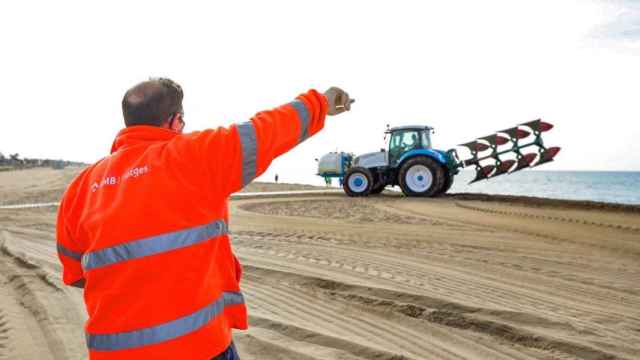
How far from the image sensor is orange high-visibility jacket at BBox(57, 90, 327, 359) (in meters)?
1.72

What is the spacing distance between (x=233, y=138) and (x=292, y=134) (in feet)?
0.76

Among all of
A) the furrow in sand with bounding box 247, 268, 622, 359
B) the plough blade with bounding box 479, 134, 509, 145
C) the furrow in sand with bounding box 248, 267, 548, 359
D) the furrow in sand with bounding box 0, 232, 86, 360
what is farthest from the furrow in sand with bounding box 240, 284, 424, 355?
the plough blade with bounding box 479, 134, 509, 145

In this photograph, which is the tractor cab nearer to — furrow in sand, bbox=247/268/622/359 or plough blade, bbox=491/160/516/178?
plough blade, bbox=491/160/516/178

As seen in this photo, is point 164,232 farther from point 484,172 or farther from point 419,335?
point 484,172

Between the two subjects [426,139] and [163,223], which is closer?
[163,223]

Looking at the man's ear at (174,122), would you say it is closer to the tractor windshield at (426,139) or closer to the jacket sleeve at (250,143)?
the jacket sleeve at (250,143)

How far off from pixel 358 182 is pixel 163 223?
58.2ft

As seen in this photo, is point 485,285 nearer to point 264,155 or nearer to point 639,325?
point 639,325

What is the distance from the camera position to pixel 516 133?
16.8 metres

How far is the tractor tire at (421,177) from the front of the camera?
58.0 feet

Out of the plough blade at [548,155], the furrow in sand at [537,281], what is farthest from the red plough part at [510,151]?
the furrow in sand at [537,281]

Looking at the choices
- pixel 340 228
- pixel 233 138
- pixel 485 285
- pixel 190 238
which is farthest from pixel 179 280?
pixel 340 228

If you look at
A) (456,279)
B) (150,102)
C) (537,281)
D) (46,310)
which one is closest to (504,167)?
(537,281)

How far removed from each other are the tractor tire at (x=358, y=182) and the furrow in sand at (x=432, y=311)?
42.1ft
